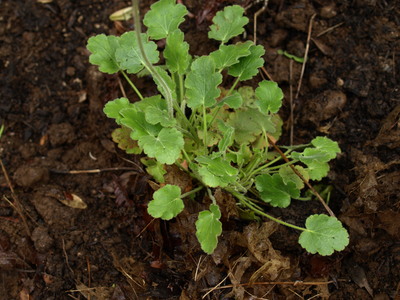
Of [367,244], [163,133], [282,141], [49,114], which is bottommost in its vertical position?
[367,244]

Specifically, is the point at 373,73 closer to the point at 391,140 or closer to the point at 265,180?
the point at 391,140

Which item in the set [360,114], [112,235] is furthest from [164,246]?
[360,114]

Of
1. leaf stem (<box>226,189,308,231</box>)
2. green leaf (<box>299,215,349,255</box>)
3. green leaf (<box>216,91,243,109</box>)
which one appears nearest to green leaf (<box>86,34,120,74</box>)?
green leaf (<box>216,91,243,109</box>)

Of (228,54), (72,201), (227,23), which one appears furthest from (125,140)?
(227,23)

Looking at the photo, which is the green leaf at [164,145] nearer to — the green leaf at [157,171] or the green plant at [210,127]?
the green plant at [210,127]

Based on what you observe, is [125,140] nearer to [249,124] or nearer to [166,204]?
[166,204]

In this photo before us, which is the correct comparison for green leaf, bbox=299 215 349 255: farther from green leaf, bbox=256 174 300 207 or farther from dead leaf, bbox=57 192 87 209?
dead leaf, bbox=57 192 87 209

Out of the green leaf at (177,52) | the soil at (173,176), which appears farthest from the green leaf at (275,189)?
the green leaf at (177,52)
